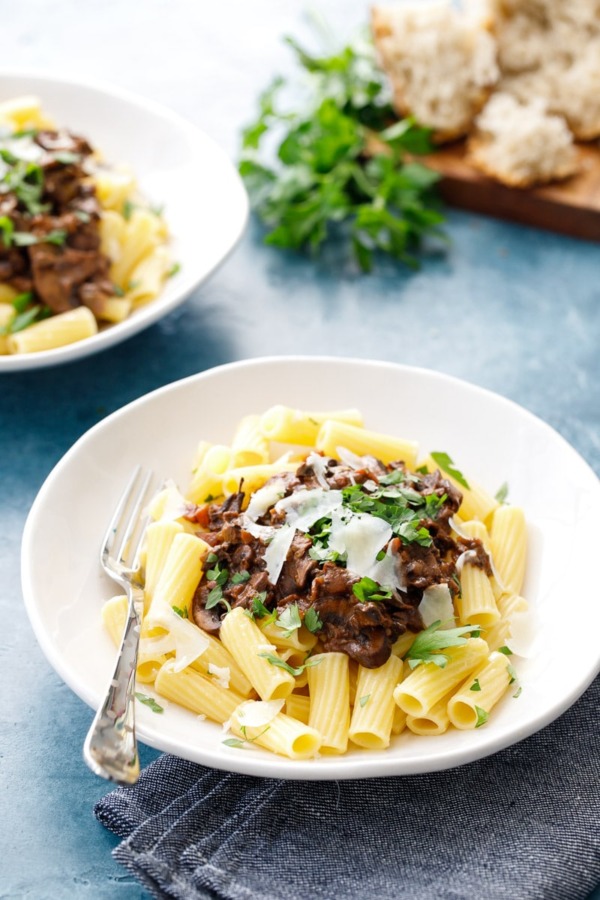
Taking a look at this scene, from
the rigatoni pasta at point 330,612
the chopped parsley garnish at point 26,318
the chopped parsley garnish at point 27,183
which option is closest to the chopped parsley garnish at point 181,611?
the rigatoni pasta at point 330,612

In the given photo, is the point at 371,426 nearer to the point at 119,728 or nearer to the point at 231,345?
the point at 231,345

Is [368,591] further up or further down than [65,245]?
further up

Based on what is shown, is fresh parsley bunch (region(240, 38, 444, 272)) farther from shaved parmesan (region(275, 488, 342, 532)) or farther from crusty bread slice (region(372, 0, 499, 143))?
shaved parmesan (region(275, 488, 342, 532))

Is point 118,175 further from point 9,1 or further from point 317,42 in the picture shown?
point 9,1

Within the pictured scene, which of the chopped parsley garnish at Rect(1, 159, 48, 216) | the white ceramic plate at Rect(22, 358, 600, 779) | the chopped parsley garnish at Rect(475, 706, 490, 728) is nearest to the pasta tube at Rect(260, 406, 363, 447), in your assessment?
the white ceramic plate at Rect(22, 358, 600, 779)

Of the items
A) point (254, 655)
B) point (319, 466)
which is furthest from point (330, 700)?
point (319, 466)

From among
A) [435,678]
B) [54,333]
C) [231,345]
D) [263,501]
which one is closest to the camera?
[435,678]

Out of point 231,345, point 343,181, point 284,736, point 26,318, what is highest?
point 343,181
